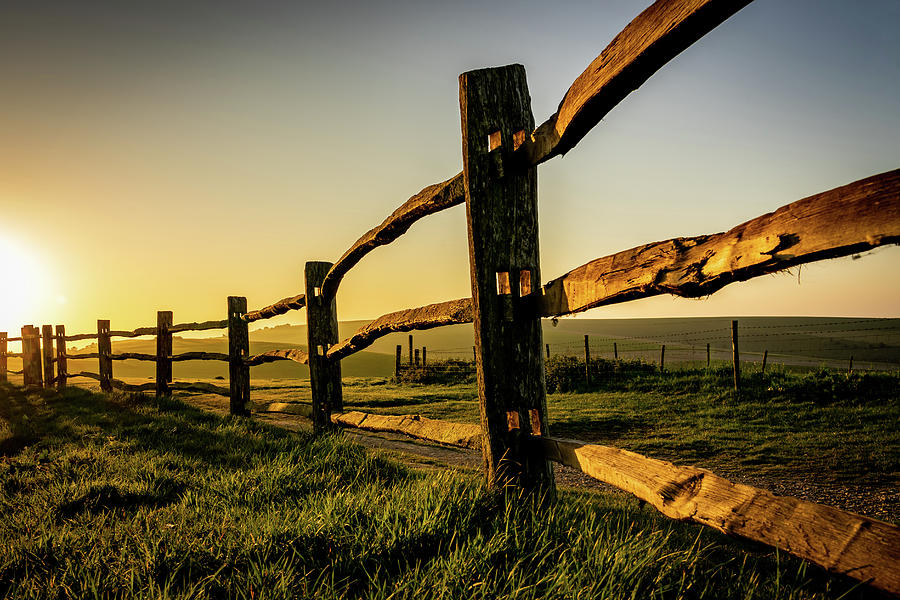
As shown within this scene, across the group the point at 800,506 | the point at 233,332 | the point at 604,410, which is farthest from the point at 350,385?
the point at 800,506

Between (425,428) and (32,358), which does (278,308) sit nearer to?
(425,428)

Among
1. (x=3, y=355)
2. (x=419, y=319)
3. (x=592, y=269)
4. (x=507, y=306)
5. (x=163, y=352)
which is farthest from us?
(x=3, y=355)

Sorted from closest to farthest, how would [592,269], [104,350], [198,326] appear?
[592,269], [198,326], [104,350]

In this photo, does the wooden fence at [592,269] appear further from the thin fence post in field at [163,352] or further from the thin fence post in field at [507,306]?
the thin fence post in field at [163,352]

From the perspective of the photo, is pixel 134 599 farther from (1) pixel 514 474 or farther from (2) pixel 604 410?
(2) pixel 604 410

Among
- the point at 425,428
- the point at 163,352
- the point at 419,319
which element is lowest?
the point at 425,428

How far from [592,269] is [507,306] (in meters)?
0.64

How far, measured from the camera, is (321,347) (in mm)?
5086

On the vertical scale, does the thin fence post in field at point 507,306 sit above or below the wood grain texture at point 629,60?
below

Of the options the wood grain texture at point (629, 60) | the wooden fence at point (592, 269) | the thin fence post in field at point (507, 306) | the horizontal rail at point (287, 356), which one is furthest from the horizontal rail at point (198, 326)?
the wood grain texture at point (629, 60)

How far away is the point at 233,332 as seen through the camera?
7.34 m

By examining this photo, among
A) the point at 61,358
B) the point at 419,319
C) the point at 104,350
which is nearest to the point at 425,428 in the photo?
the point at 419,319

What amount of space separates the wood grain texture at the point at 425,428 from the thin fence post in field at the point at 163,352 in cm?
629

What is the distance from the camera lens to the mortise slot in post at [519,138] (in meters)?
2.49
